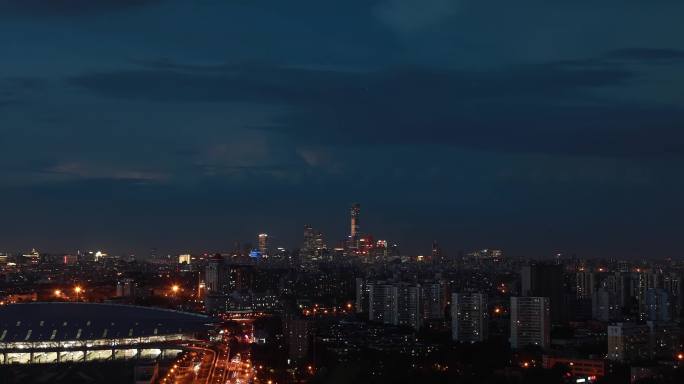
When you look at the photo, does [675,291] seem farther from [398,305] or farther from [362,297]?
[362,297]

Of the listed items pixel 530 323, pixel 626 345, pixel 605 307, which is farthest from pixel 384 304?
pixel 626 345

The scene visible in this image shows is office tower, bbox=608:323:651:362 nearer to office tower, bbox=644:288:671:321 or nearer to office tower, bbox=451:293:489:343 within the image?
office tower, bbox=451:293:489:343

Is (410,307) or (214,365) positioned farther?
(410,307)

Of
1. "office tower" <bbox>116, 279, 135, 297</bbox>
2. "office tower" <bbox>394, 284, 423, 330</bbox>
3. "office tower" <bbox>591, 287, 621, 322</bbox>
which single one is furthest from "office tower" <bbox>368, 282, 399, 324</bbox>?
"office tower" <bbox>116, 279, 135, 297</bbox>

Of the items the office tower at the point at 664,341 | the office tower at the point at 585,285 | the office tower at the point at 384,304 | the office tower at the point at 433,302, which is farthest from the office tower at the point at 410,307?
the office tower at the point at 585,285

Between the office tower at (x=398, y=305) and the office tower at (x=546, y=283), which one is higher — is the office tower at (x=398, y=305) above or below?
below

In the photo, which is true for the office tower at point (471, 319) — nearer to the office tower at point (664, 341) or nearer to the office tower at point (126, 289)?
the office tower at point (664, 341)
